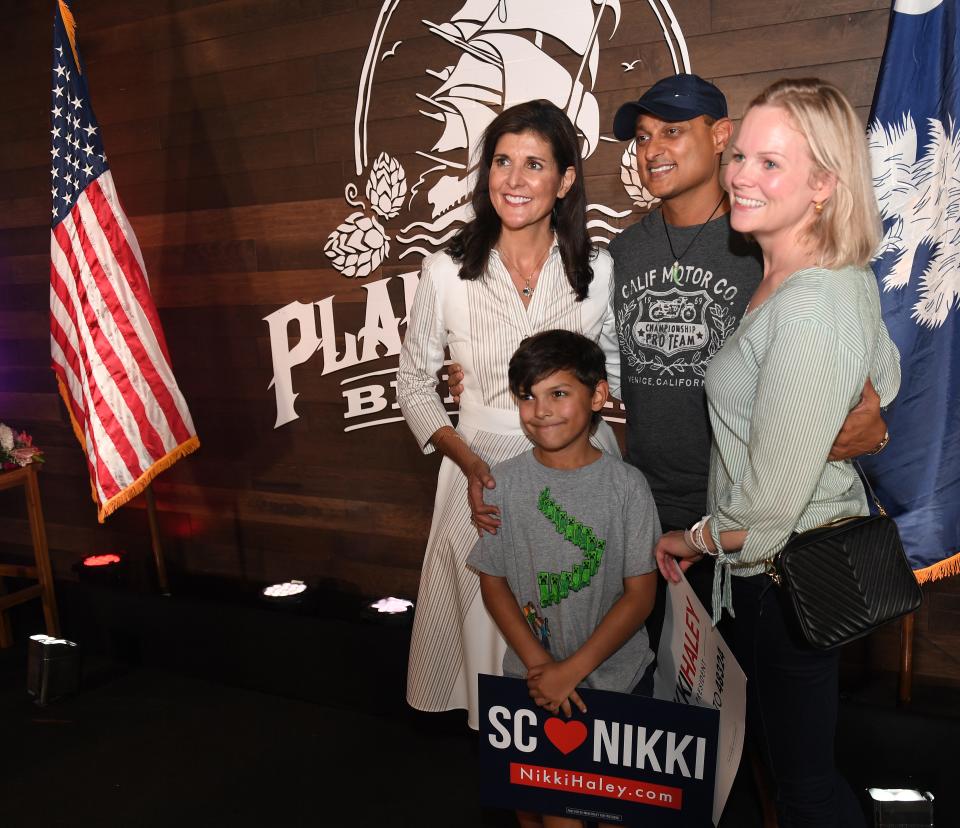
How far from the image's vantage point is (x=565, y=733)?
5.24ft

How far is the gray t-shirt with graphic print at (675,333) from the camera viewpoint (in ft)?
5.60

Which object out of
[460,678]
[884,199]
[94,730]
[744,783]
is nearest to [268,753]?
[94,730]

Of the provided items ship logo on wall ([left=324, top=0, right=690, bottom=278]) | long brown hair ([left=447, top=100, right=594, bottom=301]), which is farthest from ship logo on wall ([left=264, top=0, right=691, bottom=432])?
long brown hair ([left=447, top=100, right=594, bottom=301])

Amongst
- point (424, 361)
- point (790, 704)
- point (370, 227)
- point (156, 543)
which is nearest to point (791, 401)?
point (790, 704)

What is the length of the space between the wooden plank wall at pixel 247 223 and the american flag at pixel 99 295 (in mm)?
355

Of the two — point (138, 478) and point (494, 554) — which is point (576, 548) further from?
point (138, 478)

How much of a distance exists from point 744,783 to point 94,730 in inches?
77.9

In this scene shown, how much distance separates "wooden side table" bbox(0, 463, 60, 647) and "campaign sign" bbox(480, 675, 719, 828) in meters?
2.29

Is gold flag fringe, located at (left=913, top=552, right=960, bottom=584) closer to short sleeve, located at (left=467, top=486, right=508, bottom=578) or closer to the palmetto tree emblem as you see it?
the palmetto tree emblem

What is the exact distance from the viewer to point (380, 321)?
2957mm

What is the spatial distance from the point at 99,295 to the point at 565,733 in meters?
2.15

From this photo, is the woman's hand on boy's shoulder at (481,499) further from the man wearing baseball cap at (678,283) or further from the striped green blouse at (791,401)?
the striped green blouse at (791,401)

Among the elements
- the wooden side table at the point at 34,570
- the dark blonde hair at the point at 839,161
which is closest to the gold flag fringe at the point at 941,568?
the dark blonde hair at the point at 839,161

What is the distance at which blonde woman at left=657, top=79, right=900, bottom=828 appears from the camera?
1.22m
